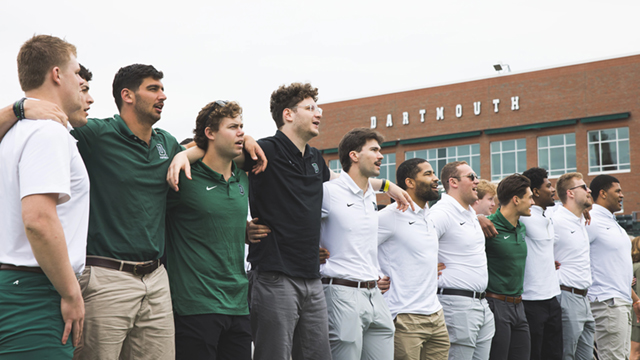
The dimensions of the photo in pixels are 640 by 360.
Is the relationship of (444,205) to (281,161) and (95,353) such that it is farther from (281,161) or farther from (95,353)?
(95,353)

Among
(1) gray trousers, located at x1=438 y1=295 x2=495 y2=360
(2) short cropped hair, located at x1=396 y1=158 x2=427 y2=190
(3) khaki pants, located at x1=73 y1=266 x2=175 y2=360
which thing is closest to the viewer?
(3) khaki pants, located at x1=73 y1=266 x2=175 y2=360

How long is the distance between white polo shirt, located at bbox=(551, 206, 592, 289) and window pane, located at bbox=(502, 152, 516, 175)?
33.5 metres

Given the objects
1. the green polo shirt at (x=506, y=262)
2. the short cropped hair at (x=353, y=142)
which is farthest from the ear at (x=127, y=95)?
the green polo shirt at (x=506, y=262)

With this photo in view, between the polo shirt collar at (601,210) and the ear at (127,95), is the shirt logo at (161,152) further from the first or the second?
the polo shirt collar at (601,210)

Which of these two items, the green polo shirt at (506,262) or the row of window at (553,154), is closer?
the green polo shirt at (506,262)

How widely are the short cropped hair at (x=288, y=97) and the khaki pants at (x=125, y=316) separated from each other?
198 centimetres

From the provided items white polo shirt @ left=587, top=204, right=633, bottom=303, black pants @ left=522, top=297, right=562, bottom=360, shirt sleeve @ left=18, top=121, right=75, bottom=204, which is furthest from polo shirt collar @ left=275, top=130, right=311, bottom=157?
white polo shirt @ left=587, top=204, right=633, bottom=303

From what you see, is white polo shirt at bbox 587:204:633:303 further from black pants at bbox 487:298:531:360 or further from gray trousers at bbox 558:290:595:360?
black pants at bbox 487:298:531:360

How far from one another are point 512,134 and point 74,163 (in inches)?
1608

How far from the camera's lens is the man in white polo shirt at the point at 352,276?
5328 mm

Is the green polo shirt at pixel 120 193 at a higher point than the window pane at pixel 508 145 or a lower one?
lower

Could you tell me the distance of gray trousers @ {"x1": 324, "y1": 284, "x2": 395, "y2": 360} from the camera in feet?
17.4

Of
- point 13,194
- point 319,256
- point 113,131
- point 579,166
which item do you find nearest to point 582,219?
point 319,256

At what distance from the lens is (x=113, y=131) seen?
13.3 ft
